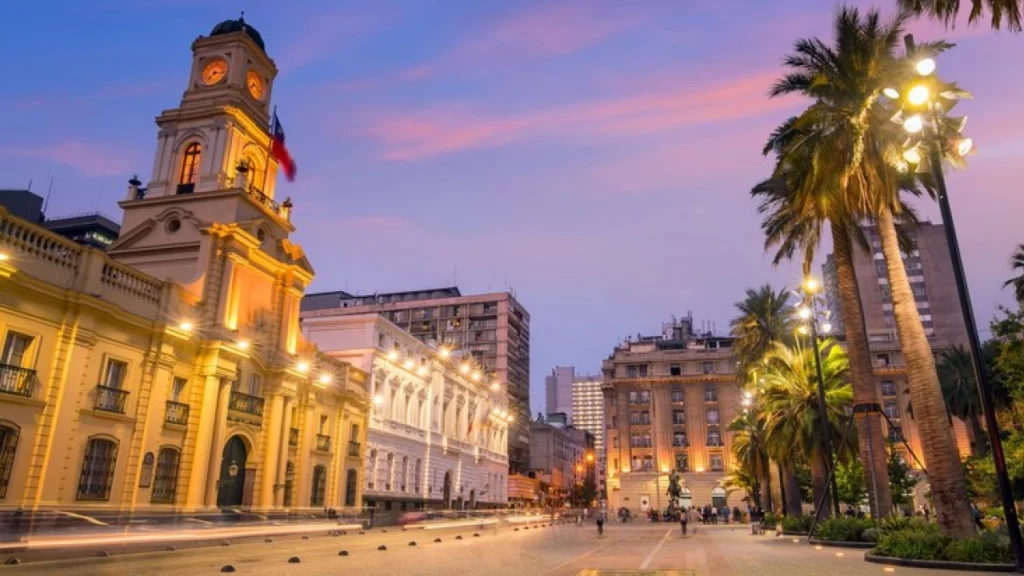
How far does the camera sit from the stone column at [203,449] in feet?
94.0

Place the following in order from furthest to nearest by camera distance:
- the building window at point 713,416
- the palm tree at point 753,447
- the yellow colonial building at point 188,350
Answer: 1. the building window at point 713,416
2. the palm tree at point 753,447
3. the yellow colonial building at point 188,350

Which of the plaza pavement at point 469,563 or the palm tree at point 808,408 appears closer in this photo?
the plaza pavement at point 469,563

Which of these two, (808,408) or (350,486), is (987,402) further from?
(350,486)

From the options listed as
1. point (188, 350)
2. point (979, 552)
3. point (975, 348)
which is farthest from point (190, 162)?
point (979, 552)

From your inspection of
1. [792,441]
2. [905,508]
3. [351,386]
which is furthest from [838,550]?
[905,508]

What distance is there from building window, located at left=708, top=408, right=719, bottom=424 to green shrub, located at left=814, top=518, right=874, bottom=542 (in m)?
74.1

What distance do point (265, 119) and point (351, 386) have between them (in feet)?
59.1

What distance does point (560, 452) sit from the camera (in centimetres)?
13088

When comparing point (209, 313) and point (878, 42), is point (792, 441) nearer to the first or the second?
point (878, 42)

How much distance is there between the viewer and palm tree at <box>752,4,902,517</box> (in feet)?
71.3

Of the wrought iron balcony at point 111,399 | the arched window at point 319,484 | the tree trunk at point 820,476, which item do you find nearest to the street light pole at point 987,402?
the tree trunk at point 820,476

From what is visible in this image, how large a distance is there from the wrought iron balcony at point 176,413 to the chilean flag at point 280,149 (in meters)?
17.7

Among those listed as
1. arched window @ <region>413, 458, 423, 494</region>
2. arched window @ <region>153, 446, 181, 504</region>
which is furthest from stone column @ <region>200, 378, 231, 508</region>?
arched window @ <region>413, 458, 423, 494</region>

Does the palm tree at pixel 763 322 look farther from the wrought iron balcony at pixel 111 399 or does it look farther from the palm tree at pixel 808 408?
the wrought iron balcony at pixel 111 399
